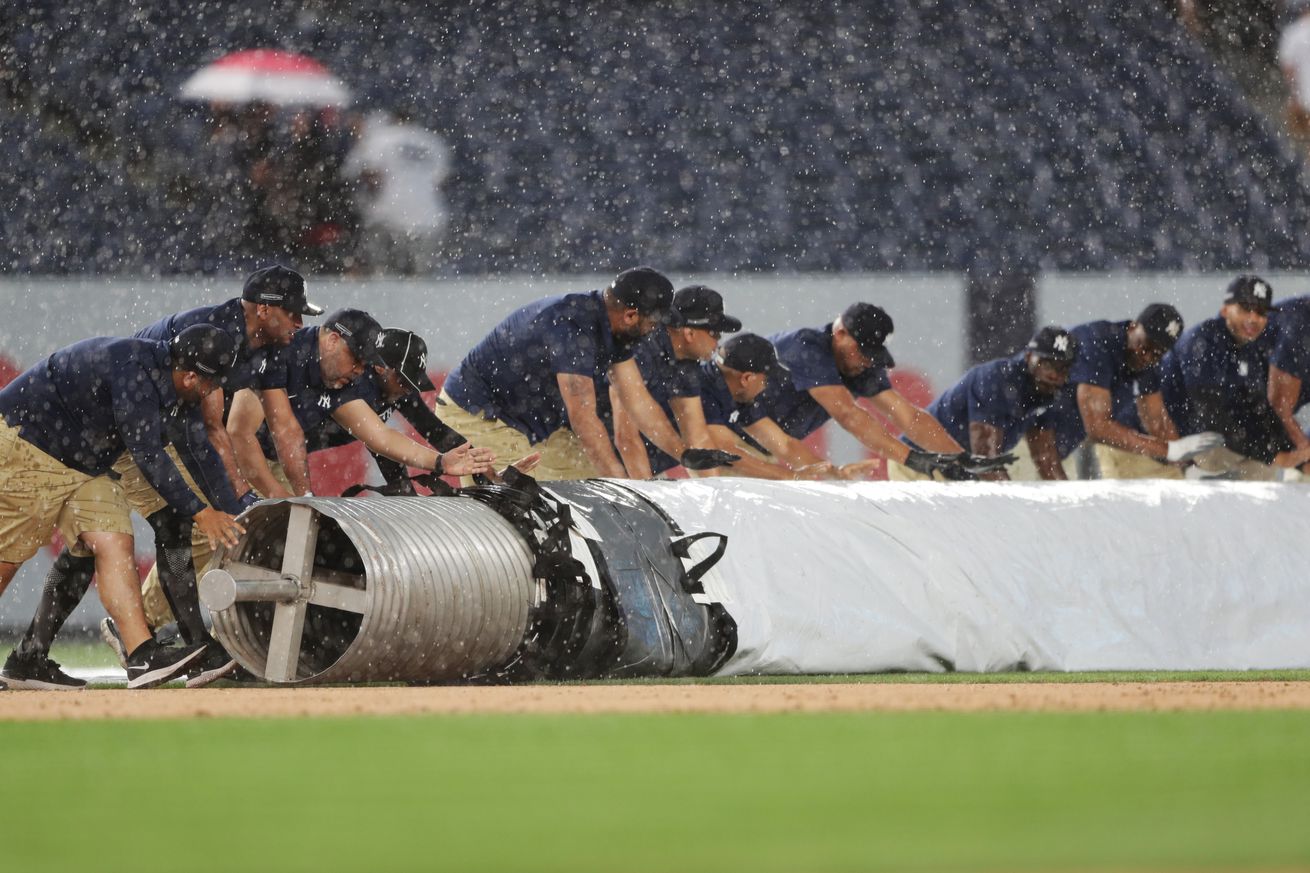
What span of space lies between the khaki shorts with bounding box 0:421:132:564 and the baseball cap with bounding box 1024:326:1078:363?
487cm

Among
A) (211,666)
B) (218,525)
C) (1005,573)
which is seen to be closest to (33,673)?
(211,666)

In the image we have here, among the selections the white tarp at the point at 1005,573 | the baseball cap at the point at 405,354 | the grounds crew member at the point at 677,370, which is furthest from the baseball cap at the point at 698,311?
the baseball cap at the point at 405,354

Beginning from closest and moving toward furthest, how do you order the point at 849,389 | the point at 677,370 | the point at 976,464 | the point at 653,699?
the point at 653,699, the point at 976,464, the point at 677,370, the point at 849,389

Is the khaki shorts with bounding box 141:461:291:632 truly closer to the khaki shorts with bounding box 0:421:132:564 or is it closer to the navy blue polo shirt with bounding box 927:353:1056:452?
the khaki shorts with bounding box 0:421:132:564

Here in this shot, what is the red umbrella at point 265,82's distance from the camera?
68.1ft

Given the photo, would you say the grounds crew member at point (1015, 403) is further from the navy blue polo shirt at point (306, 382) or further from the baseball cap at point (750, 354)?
the navy blue polo shirt at point (306, 382)

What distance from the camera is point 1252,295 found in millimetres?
10688

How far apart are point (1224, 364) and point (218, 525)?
604 centimetres

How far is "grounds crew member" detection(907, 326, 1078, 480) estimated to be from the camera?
10.5 metres

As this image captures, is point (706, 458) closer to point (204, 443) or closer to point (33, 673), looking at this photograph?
point (204, 443)

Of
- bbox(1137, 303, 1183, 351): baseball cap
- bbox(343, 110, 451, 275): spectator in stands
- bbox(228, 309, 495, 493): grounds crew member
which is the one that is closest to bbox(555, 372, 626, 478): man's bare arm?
bbox(228, 309, 495, 493): grounds crew member

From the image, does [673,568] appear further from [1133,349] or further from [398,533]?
[1133,349]

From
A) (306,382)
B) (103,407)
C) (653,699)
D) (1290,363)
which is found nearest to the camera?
(653,699)

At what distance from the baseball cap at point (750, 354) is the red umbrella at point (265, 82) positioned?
12.0m
